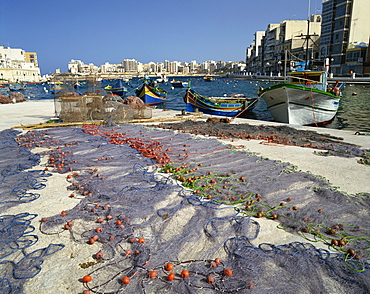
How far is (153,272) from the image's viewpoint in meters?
2.39

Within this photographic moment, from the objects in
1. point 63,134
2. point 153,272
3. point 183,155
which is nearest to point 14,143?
point 63,134

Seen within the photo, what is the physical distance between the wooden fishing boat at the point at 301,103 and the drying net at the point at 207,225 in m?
7.82

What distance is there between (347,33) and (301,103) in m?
47.0

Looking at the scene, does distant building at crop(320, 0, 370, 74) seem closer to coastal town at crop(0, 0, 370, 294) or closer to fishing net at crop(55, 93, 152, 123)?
fishing net at crop(55, 93, 152, 123)

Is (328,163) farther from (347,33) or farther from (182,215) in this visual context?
(347,33)

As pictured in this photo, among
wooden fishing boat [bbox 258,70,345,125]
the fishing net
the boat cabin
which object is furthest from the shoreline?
the boat cabin

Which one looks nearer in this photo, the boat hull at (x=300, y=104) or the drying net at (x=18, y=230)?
the drying net at (x=18, y=230)

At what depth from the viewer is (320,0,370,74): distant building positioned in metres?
46.5

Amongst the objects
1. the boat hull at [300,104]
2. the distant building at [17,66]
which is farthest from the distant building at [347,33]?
the distant building at [17,66]

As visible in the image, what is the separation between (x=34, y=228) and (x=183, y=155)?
335 centimetres

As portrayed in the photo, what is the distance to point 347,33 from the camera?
48969 millimetres

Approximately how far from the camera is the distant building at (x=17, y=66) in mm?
77525

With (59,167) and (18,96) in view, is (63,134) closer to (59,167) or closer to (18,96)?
(59,167)

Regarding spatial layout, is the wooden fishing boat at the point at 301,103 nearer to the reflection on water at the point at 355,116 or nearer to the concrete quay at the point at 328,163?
the reflection on water at the point at 355,116
